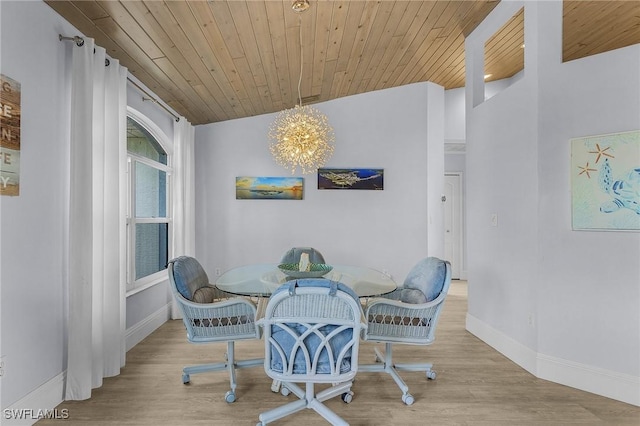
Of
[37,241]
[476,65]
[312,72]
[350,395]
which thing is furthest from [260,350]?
[476,65]

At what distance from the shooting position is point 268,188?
502 cm

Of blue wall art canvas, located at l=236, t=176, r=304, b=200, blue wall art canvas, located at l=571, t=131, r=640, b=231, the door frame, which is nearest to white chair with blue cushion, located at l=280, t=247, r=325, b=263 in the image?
blue wall art canvas, located at l=236, t=176, r=304, b=200

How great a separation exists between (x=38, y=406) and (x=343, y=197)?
390 centimetres

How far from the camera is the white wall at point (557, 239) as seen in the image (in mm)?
2402

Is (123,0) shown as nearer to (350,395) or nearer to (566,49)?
(350,395)

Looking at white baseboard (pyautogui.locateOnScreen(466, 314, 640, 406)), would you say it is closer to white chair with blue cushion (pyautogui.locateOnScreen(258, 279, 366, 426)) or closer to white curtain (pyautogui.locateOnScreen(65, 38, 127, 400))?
white chair with blue cushion (pyautogui.locateOnScreen(258, 279, 366, 426))

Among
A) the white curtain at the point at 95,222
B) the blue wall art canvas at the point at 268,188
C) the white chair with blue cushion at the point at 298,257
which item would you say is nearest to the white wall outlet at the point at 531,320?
the white chair with blue cushion at the point at 298,257

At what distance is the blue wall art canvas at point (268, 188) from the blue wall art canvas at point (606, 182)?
331 centimetres

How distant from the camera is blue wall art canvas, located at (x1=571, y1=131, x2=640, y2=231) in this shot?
7.81ft

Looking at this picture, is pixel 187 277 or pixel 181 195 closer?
pixel 187 277

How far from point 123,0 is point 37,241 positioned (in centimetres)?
157

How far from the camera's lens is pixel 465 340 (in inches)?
137

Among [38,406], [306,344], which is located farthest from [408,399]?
[38,406]

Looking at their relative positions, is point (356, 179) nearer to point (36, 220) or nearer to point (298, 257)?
point (298, 257)
